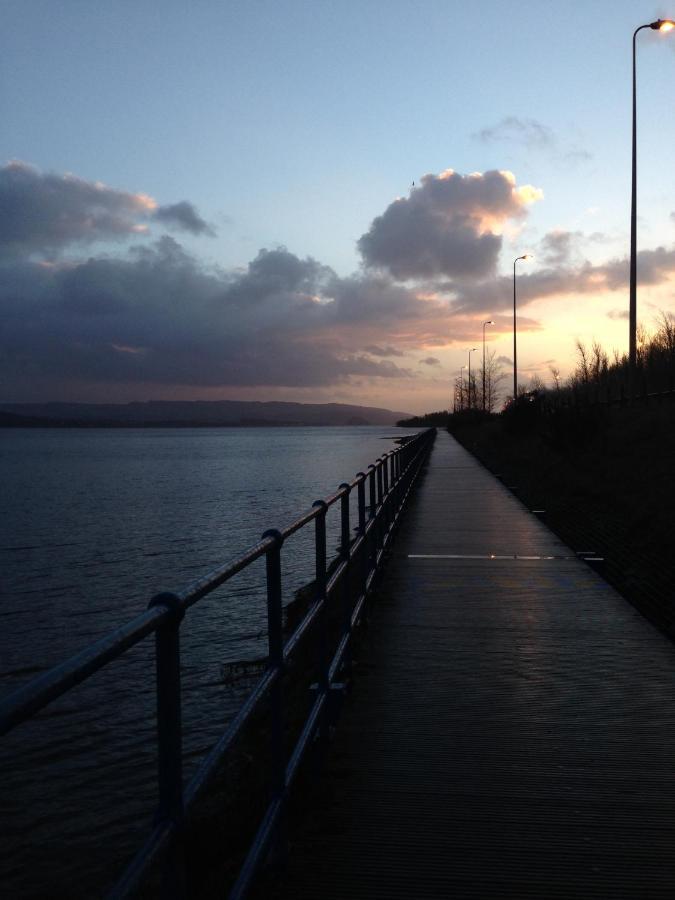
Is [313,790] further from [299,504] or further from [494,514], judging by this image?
[299,504]

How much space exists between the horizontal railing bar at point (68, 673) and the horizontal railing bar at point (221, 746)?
0.52 metres

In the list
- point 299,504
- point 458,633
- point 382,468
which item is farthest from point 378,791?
point 299,504

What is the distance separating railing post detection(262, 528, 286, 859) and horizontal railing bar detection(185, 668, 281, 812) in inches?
5.0

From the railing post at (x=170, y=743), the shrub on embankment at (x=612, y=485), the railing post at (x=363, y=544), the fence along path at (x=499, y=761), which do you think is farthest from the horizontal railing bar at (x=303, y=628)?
the shrub on embankment at (x=612, y=485)

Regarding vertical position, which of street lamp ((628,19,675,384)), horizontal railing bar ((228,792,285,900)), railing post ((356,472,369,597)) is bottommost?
horizontal railing bar ((228,792,285,900))

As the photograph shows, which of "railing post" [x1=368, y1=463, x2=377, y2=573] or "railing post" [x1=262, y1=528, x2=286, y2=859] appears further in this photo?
"railing post" [x1=368, y1=463, x2=377, y2=573]

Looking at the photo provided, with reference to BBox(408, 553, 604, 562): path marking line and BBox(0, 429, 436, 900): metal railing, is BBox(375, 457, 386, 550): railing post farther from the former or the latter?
BBox(0, 429, 436, 900): metal railing

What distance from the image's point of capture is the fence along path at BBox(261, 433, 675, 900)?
11.2ft

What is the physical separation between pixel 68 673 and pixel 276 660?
1.88m

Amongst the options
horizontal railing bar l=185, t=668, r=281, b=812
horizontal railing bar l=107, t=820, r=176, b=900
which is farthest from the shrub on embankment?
horizontal railing bar l=107, t=820, r=176, b=900

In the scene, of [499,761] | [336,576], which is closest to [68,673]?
[499,761]

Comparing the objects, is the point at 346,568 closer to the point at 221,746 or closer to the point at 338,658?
the point at 338,658

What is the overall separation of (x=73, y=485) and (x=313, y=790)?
47.8 metres

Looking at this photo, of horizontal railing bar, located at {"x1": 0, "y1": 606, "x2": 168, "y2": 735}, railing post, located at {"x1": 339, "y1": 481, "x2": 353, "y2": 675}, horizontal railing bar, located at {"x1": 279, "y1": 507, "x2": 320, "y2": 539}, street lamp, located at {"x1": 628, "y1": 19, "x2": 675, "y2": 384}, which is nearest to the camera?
horizontal railing bar, located at {"x1": 0, "y1": 606, "x2": 168, "y2": 735}
